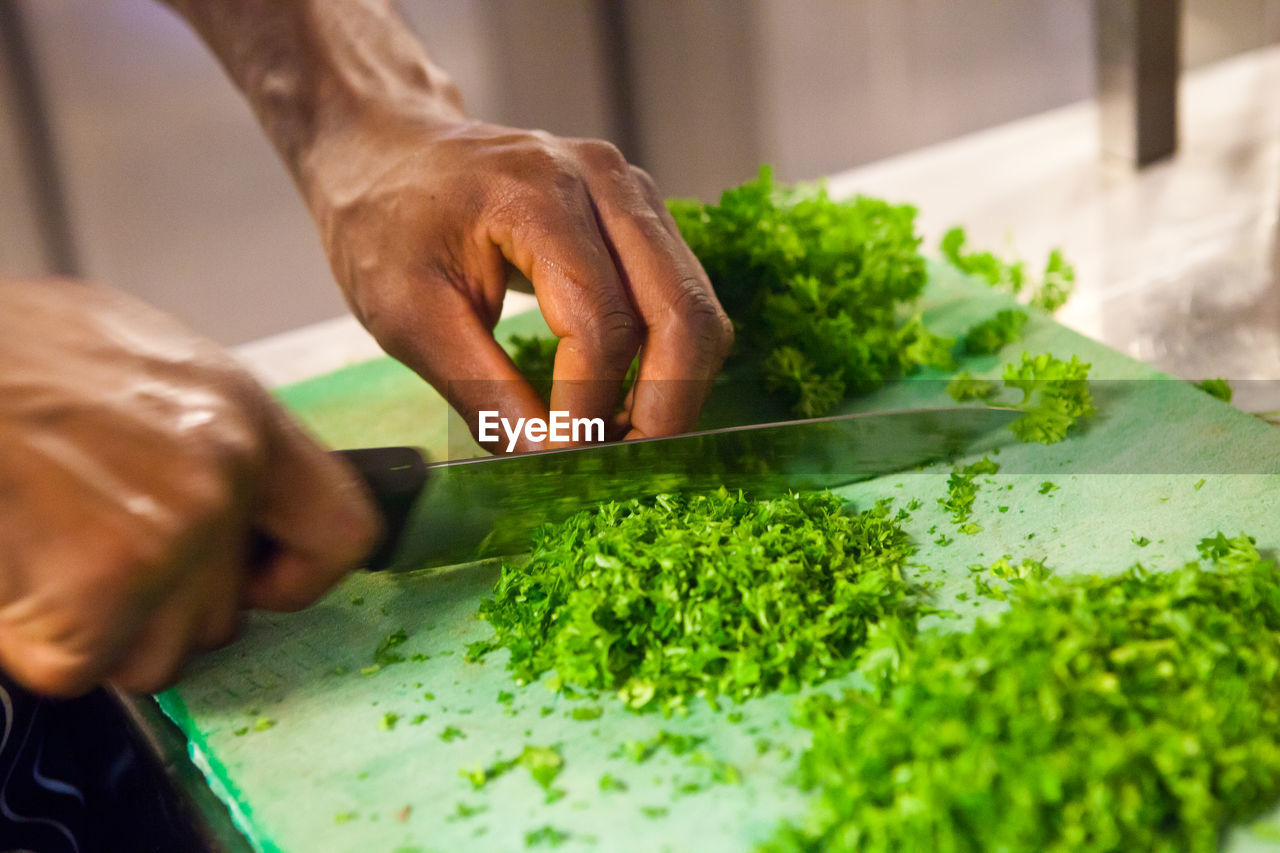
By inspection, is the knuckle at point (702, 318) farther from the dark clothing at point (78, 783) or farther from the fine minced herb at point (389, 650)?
the dark clothing at point (78, 783)

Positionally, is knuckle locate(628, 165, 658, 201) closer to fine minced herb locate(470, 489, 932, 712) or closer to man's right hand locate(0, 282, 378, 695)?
fine minced herb locate(470, 489, 932, 712)

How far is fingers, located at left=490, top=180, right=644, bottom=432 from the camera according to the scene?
1639 mm

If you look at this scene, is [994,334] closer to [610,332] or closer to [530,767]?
[610,332]

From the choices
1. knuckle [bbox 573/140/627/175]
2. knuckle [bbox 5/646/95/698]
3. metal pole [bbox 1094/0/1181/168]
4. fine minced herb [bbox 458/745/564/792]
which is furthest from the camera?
metal pole [bbox 1094/0/1181/168]

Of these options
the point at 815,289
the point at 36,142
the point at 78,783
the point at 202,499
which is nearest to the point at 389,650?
the point at 202,499

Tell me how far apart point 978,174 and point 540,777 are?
276 cm

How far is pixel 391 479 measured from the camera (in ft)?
4.88

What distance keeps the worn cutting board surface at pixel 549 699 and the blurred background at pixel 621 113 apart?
1.07m

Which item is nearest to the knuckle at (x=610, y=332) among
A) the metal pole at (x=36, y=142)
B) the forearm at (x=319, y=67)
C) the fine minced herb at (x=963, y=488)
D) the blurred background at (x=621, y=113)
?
the fine minced herb at (x=963, y=488)

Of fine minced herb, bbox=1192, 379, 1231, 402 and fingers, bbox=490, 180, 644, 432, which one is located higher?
fingers, bbox=490, 180, 644, 432

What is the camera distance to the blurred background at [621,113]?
3572mm

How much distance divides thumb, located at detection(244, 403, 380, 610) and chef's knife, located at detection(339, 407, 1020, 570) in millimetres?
111

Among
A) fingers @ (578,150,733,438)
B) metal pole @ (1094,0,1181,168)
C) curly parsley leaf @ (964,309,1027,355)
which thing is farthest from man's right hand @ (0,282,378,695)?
metal pole @ (1094,0,1181,168)

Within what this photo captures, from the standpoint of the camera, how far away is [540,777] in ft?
3.93
